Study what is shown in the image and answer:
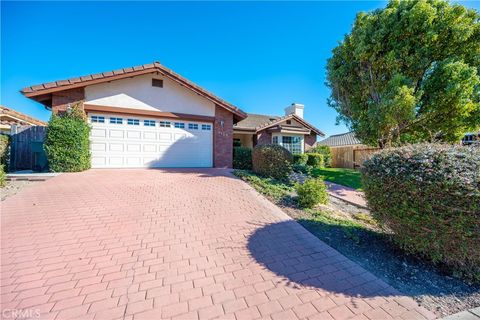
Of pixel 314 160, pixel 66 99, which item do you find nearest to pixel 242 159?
pixel 314 160

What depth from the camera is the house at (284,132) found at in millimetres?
17719

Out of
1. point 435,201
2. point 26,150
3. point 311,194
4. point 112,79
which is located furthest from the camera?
point 112,79

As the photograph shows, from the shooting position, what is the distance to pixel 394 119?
8.49 m

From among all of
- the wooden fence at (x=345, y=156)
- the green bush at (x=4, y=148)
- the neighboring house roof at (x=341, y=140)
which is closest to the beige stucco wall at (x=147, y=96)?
the green bush at (x=4, y=148)

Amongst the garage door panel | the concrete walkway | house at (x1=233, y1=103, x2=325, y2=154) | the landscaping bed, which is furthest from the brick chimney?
the garage door panel

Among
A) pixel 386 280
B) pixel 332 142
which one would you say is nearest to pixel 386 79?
pixel 386 280

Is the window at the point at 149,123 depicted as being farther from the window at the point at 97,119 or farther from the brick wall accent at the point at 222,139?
the brick wall accent at the point at 222,139

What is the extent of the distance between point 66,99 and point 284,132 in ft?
48.1

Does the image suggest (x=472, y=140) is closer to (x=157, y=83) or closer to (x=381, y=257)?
(x=381, y=257)

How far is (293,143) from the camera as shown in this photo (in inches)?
739

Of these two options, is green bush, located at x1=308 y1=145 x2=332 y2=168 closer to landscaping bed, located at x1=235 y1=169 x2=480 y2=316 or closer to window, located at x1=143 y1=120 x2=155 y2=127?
landscaping bed, located at x1=235 y1=169 x2=480 y2=316

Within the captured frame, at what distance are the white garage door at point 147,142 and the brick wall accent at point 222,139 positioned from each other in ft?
1.07

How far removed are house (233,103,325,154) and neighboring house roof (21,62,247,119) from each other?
5.93 meters

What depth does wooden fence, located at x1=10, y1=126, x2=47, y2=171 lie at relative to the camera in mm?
9460
